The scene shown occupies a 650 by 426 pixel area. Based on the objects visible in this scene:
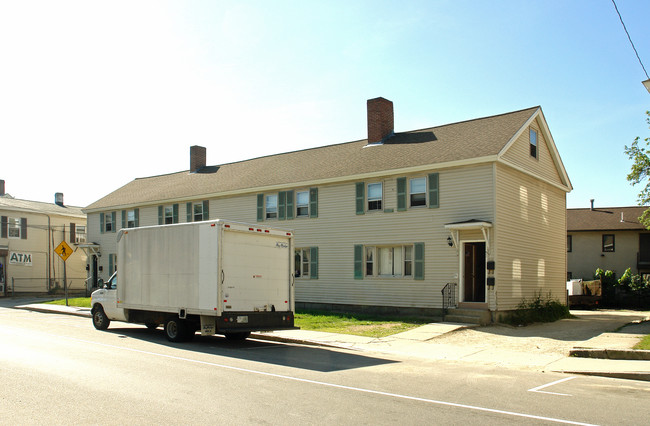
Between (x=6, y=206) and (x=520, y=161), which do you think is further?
(x=6, y=206)

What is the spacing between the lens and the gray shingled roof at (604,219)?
41844 mm

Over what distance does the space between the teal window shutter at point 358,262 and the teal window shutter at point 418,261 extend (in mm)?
2448

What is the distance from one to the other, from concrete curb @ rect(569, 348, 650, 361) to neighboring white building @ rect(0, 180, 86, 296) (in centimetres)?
3490

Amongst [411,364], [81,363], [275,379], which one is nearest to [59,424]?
[275,379]

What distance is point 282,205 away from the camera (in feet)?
85.7

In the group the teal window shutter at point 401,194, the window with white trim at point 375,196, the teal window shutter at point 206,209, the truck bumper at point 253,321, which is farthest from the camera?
the teal window shutter at point 206,209

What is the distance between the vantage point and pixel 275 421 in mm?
6785

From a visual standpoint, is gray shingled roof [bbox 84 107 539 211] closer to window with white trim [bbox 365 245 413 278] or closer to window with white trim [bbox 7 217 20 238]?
window with white trim [bbox 365 245 413 278]

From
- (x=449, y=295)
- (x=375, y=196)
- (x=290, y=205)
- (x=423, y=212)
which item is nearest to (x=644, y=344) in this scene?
(x=449, y=295)

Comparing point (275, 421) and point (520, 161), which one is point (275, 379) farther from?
point (520, 161)

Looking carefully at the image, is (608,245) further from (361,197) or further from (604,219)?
(361,197)

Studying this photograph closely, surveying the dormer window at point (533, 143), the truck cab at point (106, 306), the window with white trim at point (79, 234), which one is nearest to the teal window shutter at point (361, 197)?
the dormer window at point (533, 143)

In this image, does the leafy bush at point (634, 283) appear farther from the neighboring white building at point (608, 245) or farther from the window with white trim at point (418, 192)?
the window with white trim at point (418, 192)

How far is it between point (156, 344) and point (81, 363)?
3533 mm
